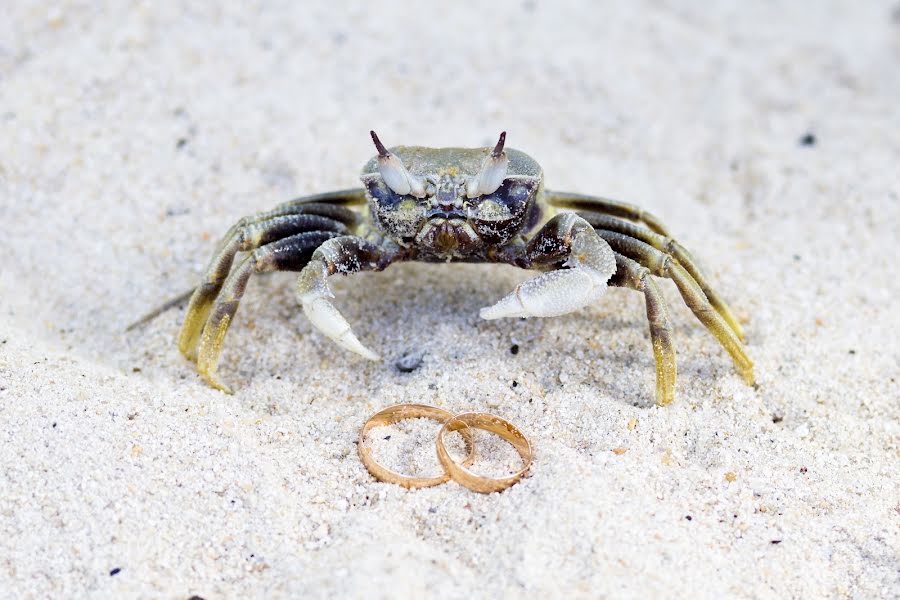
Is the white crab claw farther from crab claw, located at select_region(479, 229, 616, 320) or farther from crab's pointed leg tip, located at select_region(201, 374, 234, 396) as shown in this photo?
crab's pointed leg tip, located at select_region(201, 374, 234, 396)

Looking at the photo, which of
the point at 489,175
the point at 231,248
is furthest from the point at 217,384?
the point at 489,175

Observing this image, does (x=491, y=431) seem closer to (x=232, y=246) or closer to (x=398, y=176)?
(x=398, y=176)

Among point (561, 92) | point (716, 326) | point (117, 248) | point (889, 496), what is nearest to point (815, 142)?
point (561, 92)

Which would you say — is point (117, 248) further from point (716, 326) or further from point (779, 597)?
point (779, 597)

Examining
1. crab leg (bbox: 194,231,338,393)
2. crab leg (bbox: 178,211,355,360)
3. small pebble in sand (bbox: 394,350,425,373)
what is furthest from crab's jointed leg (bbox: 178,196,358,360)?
small pebble in sand (bbox: 394,350,425,373)

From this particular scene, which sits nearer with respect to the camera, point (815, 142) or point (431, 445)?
point (431, 445)

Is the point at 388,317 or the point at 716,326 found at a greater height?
the point at 716,326

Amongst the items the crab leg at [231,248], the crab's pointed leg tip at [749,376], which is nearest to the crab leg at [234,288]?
the crab leg at [231,248]
